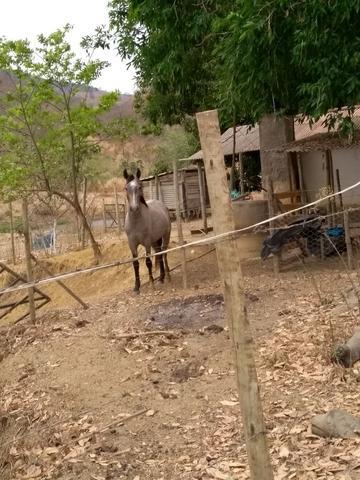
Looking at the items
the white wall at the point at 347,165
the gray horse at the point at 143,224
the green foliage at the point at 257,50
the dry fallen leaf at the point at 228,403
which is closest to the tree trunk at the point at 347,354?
the dry fallen leaf at the point at 228,403

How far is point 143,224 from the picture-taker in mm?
11117

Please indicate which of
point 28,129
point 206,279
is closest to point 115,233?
point 28,129

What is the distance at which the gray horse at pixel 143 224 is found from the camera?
413 inches

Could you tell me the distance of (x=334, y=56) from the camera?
8.19 metres

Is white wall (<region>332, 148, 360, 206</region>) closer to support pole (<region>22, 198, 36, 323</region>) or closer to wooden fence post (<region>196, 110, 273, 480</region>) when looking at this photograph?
support pole (<region>22, 198, 36, 323</region>)

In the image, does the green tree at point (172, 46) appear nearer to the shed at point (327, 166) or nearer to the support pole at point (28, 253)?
the shed at point (327, 166)

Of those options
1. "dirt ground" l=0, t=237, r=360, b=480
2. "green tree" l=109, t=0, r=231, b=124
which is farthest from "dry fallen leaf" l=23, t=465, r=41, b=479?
"green tree" l=109, t=0, r=231, b=124

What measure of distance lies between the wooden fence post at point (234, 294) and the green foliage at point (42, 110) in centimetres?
1166

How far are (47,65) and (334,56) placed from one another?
7.99 m

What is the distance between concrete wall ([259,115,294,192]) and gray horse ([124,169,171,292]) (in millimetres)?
2686

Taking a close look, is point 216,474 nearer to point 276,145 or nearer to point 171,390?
point 171,390

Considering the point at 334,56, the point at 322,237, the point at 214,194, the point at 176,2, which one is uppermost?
the point at 176,2

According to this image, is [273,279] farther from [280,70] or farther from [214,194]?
[214,194]

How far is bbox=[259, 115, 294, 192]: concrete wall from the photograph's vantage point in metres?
13.3
